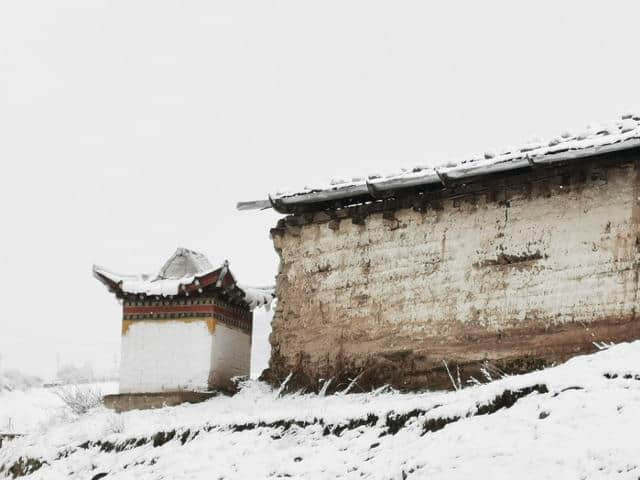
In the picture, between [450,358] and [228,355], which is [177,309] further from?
[450,358]

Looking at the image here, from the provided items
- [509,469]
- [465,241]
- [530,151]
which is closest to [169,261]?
[465,241]

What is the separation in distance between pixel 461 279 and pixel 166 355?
5.00m

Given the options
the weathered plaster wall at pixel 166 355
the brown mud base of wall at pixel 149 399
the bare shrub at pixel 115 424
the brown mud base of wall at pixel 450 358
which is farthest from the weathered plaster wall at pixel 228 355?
the bare shrub at pixel 115 424

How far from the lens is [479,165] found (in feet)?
43.4

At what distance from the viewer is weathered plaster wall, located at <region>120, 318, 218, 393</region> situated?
52.6 ft

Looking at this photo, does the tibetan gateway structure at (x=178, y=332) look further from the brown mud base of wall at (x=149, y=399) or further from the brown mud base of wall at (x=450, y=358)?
the brown mud base of wall at (x=450, y=358)

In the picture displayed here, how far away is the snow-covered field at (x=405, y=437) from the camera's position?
26.5 ft

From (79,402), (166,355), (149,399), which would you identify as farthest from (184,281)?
(79,402)

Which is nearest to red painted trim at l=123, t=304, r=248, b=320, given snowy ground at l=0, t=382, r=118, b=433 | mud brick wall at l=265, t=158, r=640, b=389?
mud brick wall at l=265, t=158, r=640, b=389

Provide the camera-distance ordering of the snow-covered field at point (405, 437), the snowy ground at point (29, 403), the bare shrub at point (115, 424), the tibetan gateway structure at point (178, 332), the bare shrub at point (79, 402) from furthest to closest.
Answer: the snowy ground at point (29, 403) < the bare shrub at point (79, 402) < the tibetan gateway structure at point (178, 332) < the bare shrub at point (115, 424) < the snow-covered field at point (405, 437)

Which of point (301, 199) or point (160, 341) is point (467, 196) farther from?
point (160, 341)

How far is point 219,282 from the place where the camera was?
1591 centimetres

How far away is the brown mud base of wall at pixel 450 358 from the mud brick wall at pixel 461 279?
1 centimetres

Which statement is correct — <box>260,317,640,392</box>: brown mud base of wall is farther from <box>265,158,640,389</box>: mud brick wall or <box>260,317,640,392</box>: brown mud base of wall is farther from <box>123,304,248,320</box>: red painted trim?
<box>123,304,248,320</box>: red painted trim
